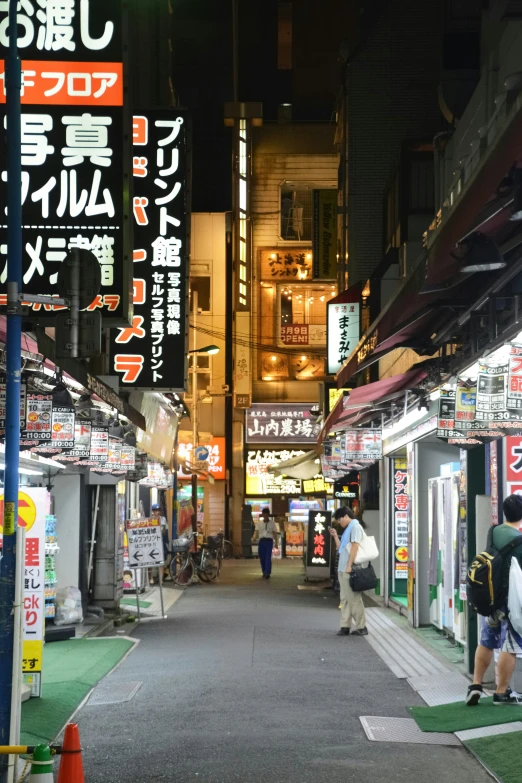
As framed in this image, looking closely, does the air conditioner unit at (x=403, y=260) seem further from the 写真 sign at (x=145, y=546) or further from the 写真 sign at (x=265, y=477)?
A: the 写真 sign at (x=265, y=477)

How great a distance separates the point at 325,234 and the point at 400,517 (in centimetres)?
1702

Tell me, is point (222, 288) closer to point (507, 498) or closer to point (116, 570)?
point (116, 570)

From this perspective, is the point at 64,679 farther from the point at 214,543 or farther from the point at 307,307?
the point at 307,307

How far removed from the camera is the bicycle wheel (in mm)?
30641

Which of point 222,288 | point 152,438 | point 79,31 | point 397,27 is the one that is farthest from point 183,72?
point 79,31

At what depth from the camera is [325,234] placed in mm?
38562

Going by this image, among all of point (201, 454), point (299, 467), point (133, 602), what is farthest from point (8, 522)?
point (201, 454)

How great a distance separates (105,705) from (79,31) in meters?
6.77

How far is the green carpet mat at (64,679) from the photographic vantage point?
10319 mm

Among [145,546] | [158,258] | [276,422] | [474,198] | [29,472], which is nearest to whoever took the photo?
[474,198]

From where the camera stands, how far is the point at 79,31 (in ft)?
35.8

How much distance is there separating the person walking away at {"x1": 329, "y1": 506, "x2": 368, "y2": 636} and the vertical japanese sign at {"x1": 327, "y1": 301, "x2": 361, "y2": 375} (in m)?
12.6

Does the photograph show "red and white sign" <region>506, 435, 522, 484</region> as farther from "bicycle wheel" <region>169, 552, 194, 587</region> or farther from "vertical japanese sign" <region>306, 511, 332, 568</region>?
"bicycle wheel" <region>169, 552, 194, 587</region>

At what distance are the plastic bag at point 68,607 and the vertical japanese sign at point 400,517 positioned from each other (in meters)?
7.85
